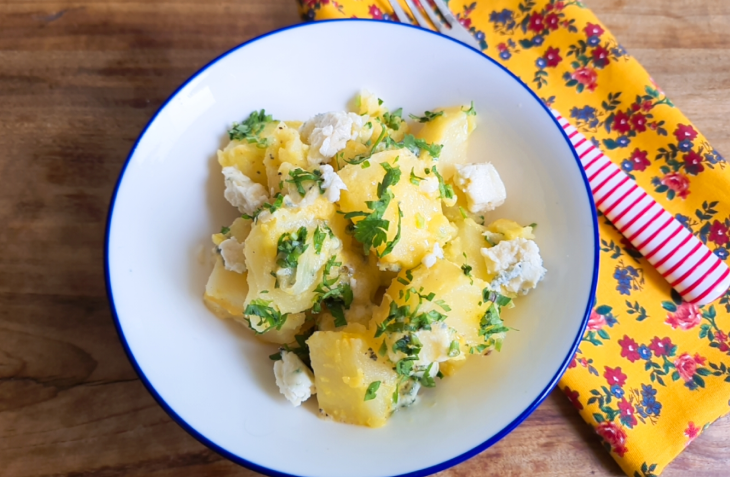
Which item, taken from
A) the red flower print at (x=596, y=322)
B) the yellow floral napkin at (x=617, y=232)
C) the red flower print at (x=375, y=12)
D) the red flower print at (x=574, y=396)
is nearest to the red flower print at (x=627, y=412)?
the yellow floral napkin at (x=617, y=232)

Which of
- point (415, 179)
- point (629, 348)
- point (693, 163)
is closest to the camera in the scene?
point (415, 179)

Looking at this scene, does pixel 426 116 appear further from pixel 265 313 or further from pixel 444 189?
pixel 265 313

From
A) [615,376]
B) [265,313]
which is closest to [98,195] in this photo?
[265,313]

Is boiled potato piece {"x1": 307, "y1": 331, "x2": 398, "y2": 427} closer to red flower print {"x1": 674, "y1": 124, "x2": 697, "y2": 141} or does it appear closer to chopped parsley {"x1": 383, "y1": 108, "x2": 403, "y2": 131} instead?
chopped parsley {"x1": 383, "y1": 108, "x2": 403, "y2": 131}

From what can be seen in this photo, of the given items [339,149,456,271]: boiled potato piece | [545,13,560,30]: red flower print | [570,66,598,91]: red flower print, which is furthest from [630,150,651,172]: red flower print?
[339,149,456,271]: boiled potato piece

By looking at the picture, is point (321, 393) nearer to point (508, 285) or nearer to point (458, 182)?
point (508, 285)

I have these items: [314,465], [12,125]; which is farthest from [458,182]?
[12,125]

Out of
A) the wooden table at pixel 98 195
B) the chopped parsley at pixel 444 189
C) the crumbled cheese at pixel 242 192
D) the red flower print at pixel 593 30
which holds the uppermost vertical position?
the red flower print at pixel 593 30

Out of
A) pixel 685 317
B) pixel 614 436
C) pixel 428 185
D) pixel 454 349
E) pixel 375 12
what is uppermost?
pixel 375 12

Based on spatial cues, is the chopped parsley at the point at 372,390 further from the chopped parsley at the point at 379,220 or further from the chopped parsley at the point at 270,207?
the chopped parsley at the point at 270,207
